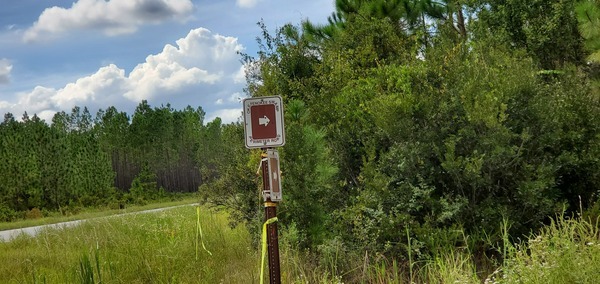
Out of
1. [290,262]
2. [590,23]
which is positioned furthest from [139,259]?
[590,23]

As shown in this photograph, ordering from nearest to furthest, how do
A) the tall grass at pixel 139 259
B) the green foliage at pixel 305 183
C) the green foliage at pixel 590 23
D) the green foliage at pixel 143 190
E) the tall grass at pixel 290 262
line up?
1. the tall grass at pixel 290 262
2. the tall grass at pixel 139 259
3. the green foliage at pixel 305 183
4. the green foliage at pixel 590 23
5. the green foliage at pixel 143 190

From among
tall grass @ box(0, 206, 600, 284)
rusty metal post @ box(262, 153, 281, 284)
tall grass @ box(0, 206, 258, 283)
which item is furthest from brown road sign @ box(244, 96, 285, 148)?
tall grass @ box(0, 206, 258, 283)

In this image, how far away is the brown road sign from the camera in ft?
15.9

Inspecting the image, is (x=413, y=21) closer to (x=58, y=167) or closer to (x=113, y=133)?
(x=58, y=167)

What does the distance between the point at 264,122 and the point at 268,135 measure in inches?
4.4

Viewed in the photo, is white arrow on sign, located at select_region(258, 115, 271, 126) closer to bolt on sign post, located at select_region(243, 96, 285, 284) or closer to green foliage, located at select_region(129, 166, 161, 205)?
bolt on sign post, located at select_region(243, 96, 285, 284)

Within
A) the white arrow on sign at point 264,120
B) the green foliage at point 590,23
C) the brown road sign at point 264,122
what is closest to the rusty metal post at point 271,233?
the brown road sign at point 264,122

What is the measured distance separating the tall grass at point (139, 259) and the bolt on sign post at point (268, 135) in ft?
6.07

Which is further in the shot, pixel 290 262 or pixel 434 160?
pixel 434 160

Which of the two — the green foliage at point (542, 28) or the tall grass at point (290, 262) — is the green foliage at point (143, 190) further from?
the tall grass at point (290, 262)

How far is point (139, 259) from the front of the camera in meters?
7.31

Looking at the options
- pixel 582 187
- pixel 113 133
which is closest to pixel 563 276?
pixel 582 187

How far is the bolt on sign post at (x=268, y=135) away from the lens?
4.84m

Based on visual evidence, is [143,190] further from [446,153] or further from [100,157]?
[446,153]
